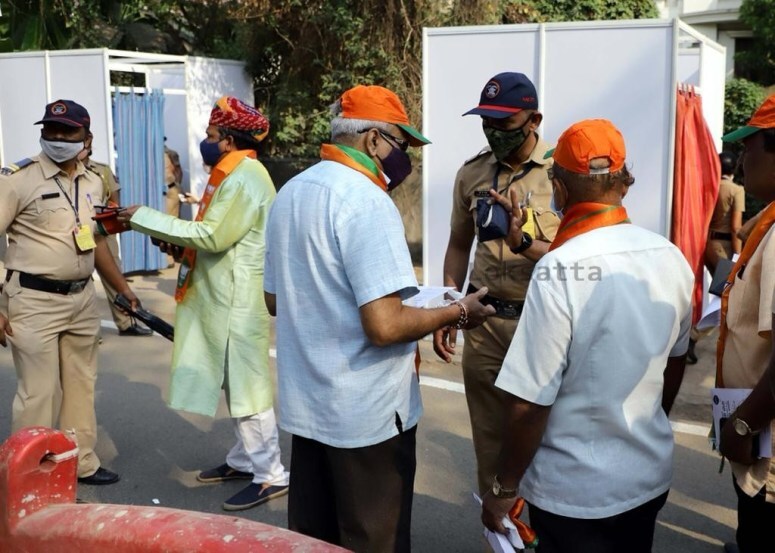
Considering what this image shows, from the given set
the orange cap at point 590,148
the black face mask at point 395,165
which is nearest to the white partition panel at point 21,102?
the black face mask at point 395,165

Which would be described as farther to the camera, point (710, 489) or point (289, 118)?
point (289, 118)

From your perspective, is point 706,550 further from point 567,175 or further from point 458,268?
point 567,175

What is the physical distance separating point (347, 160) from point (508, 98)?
101 centimetres

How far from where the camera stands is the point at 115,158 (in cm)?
1006

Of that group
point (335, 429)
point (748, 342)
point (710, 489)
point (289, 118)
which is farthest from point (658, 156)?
point (289, 118)

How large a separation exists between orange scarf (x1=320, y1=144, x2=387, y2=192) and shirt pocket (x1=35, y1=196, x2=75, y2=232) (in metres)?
2.14

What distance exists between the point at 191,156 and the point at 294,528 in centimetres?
903

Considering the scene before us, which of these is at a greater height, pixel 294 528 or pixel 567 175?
pixel 567 175

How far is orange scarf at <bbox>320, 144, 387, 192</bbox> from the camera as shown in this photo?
2596 millimetres

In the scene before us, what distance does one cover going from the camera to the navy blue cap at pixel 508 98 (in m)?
3.31

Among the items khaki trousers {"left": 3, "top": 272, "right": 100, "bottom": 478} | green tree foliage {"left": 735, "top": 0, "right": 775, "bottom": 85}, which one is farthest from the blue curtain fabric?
green tree foliage {"left": 735, "top": 0, "right": 775, "bottom": 85}

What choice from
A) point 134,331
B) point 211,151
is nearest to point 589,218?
point 211,151

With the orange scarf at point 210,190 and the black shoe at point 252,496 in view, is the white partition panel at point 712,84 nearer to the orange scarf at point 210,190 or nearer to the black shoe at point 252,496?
the orange scarf at point 210,190

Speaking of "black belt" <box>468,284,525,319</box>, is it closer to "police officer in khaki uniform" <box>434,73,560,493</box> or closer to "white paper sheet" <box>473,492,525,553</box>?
"police officer in khaki uniform" <box>434,73,560,493</box>
